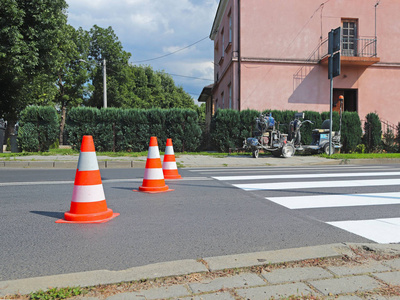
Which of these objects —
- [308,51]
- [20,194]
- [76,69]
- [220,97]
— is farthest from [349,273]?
[76,69]

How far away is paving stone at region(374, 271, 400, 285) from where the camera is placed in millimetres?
2183

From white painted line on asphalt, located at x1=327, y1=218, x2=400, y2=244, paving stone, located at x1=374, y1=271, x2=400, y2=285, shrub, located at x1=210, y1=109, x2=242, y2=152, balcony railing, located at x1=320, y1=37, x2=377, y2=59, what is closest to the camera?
paving stone, located at x1=374, y1=271, x2=400, y2=285

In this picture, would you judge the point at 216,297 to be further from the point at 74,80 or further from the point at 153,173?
the point at 74,80

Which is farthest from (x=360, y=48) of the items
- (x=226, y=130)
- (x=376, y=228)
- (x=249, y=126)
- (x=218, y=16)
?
(x=376, y=228)

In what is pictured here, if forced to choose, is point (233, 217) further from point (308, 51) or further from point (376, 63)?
point (376, 63)

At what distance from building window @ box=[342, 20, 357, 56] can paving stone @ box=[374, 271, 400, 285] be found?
1920 cm

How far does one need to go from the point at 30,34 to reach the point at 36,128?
5.42 meters

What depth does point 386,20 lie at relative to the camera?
62.9 ft

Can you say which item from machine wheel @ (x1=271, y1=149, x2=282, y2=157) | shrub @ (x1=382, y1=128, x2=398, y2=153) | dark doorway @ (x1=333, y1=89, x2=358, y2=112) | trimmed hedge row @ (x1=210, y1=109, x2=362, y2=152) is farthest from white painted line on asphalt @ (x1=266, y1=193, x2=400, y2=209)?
dark doorway @ (x1=333, y1=89, x2=358, y2=112)

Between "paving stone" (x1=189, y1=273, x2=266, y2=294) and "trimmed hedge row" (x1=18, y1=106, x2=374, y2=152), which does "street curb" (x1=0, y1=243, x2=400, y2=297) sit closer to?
"paving stone" (x1=189, y1=273, x2=266, y2=294)

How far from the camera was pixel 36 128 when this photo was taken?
14.7m

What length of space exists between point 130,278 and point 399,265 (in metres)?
2.00

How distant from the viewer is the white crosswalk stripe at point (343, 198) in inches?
135

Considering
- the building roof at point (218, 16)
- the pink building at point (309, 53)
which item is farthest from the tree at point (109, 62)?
the pink building at point (309, 53)
